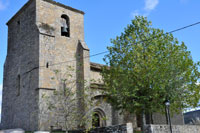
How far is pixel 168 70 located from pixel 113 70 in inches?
163

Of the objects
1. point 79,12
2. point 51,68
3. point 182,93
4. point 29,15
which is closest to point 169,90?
point 182,93

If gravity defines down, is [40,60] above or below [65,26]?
below

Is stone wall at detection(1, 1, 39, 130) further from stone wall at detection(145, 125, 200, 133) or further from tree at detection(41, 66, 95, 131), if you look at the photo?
stone wall at detection(145, 125, 200, 133)

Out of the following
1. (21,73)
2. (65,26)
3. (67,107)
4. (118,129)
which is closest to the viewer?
(118,129)

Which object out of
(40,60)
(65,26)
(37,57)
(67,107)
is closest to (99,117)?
(67,107)

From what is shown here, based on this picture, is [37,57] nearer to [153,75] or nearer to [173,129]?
[153,75]

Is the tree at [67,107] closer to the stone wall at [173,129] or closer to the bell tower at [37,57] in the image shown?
the bell tower at [37,57]

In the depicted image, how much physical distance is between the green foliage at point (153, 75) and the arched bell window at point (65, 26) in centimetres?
625

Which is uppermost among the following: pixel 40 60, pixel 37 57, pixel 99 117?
pixel 37 57

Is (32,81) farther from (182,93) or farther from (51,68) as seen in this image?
(182,93)

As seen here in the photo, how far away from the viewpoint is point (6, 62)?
24.1 meters

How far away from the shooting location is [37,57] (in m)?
19.6

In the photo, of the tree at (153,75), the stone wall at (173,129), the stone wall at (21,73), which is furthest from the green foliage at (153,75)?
the stone wall at (21,73)

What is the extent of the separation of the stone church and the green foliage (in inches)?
145
